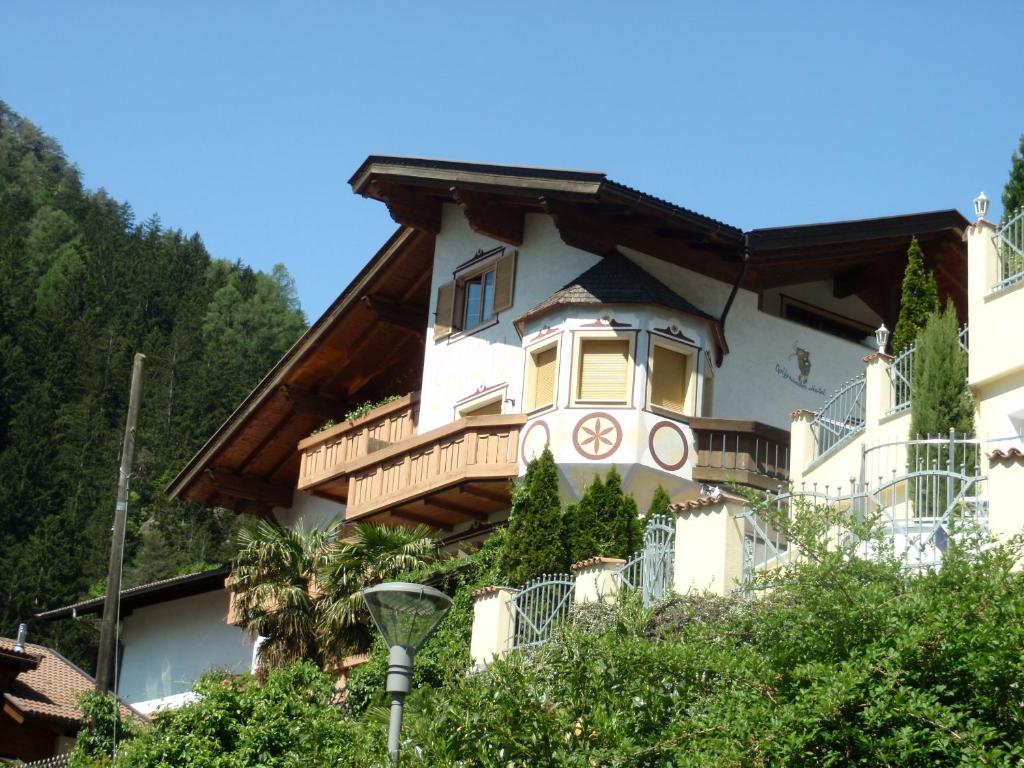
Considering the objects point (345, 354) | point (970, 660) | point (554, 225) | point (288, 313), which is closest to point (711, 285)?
point (554, 225)

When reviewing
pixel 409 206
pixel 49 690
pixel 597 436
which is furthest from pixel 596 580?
pixel 49 690

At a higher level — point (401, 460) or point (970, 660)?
point (401, 460)

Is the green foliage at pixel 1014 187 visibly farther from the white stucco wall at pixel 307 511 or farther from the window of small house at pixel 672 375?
the white stucco wall at pixel 307 511

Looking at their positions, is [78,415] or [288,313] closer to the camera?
[78,415]

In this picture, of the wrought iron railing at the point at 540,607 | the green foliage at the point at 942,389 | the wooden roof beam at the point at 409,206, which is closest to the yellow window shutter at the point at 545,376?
the wooden roof beam at the point at 409,206

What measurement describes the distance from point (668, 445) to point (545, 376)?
2220 mm

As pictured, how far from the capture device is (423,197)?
1120 inches

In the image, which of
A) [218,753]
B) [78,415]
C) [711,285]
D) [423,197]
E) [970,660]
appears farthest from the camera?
[78,415]

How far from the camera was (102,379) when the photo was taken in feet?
248

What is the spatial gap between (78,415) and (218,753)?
184ft

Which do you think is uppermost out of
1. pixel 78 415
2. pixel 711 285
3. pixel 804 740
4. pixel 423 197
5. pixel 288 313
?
pixel 288 313

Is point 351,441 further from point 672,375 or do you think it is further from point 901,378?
point 901,378

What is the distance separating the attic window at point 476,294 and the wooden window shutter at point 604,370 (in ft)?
8.07

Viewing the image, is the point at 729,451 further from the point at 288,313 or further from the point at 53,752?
the point at 288,313
